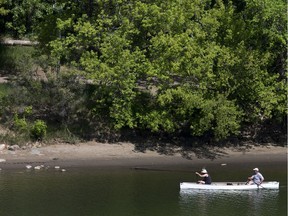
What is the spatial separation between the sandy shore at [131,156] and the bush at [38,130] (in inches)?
40.8

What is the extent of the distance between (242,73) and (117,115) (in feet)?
34.7

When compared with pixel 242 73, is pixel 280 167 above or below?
below

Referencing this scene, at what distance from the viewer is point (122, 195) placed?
115 feet

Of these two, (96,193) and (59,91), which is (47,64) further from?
(96,193)

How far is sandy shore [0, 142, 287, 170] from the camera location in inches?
1670

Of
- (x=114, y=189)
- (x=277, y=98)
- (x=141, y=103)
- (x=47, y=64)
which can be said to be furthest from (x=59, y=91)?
(x=277, y=98)

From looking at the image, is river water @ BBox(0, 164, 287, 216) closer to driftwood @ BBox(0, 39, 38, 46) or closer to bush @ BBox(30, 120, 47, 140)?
bush @ BBox(30, 120, 47, 140)

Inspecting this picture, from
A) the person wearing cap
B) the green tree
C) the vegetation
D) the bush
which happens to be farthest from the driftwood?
the person wearing cap

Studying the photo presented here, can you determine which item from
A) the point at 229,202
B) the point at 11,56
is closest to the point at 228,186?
the point at 229,202

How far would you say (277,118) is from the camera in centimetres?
4881

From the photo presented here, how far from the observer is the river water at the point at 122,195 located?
32.1 metres

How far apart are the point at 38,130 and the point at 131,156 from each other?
7.42m

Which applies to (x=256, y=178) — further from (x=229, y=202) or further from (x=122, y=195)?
(x=122, y=195)

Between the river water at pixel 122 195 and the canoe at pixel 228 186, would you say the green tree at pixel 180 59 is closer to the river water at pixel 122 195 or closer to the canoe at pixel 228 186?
the river water at pixel 122 195
